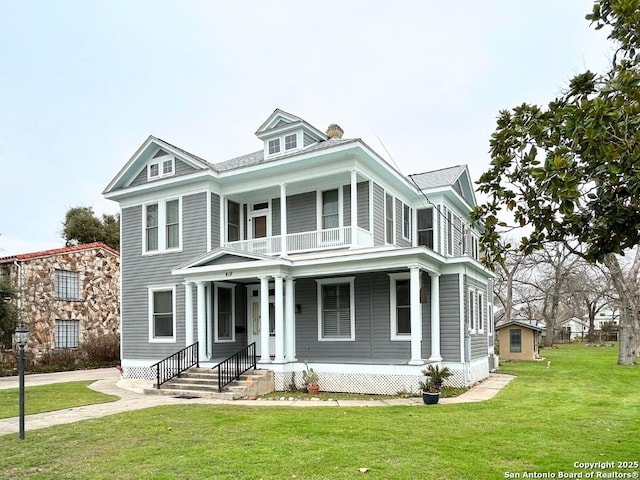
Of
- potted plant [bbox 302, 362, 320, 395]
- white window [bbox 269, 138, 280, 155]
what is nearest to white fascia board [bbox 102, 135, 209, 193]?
white window [bbox 269, 138, 280, 155]

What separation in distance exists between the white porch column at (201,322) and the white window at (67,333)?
10.7 meters

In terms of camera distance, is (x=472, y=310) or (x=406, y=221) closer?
(x=472, y=310)

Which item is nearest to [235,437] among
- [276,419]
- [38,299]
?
[276,419]

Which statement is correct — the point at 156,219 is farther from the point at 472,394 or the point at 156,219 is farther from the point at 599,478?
the point at 599,478

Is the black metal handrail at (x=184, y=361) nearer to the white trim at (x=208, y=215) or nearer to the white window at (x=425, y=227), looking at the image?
the white trim at (x=208, y=215)

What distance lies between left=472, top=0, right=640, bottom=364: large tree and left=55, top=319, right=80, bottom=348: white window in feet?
71.1

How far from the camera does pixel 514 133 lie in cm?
533

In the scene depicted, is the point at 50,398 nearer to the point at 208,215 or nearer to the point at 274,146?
the point at 208,215

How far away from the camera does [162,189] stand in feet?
57.1

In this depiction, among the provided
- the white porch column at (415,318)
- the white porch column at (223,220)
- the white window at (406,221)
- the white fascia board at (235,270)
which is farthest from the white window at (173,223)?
the white porch column at (415,318)

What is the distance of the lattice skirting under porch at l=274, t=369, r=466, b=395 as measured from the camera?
42.6 ft

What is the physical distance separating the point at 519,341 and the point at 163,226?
18.5 metres

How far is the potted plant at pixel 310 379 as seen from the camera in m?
13.5

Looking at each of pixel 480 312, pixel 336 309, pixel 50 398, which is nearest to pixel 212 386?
pixel 50 398
